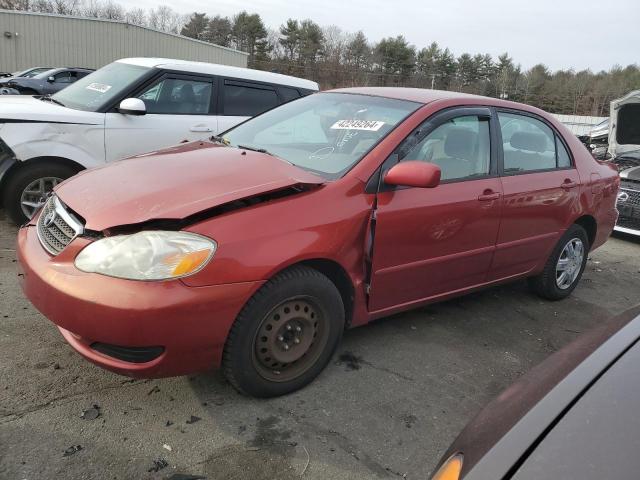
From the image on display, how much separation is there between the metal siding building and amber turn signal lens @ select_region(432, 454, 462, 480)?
33.5m

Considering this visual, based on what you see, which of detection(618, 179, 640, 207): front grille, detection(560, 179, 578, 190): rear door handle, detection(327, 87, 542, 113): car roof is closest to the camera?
detection(327, 87, 542, 113): car roof

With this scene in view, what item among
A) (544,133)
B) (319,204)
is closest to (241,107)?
(544,133)

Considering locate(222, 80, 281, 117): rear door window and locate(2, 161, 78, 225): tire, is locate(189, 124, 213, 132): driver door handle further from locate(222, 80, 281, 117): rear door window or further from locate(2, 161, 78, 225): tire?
locate(2, 161, 78, 225): tire

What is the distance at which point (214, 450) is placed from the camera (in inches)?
93.3

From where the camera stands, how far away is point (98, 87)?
5668 mm

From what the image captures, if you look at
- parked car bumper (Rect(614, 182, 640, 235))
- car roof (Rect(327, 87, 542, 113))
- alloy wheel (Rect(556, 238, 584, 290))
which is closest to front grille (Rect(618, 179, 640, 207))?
parked car bumper (Rect(614, 182, 640, 235))

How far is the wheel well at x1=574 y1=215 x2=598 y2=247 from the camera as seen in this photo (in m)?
4.62

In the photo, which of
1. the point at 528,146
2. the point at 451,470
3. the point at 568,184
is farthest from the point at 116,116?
the point at 451,470

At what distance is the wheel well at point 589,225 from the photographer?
4.62m

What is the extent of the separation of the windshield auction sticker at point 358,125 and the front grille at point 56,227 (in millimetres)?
1676

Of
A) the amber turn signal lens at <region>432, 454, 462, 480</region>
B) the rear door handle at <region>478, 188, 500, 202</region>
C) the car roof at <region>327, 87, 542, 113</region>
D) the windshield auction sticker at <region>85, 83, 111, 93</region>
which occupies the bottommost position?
the amber turn signal lens at <region>432, 454, 462, 480</region>

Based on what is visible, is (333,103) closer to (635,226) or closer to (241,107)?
(241,107)

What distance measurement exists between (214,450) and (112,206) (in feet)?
4.05

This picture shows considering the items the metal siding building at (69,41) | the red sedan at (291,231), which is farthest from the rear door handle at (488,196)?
the metal siding building at (69,41)
